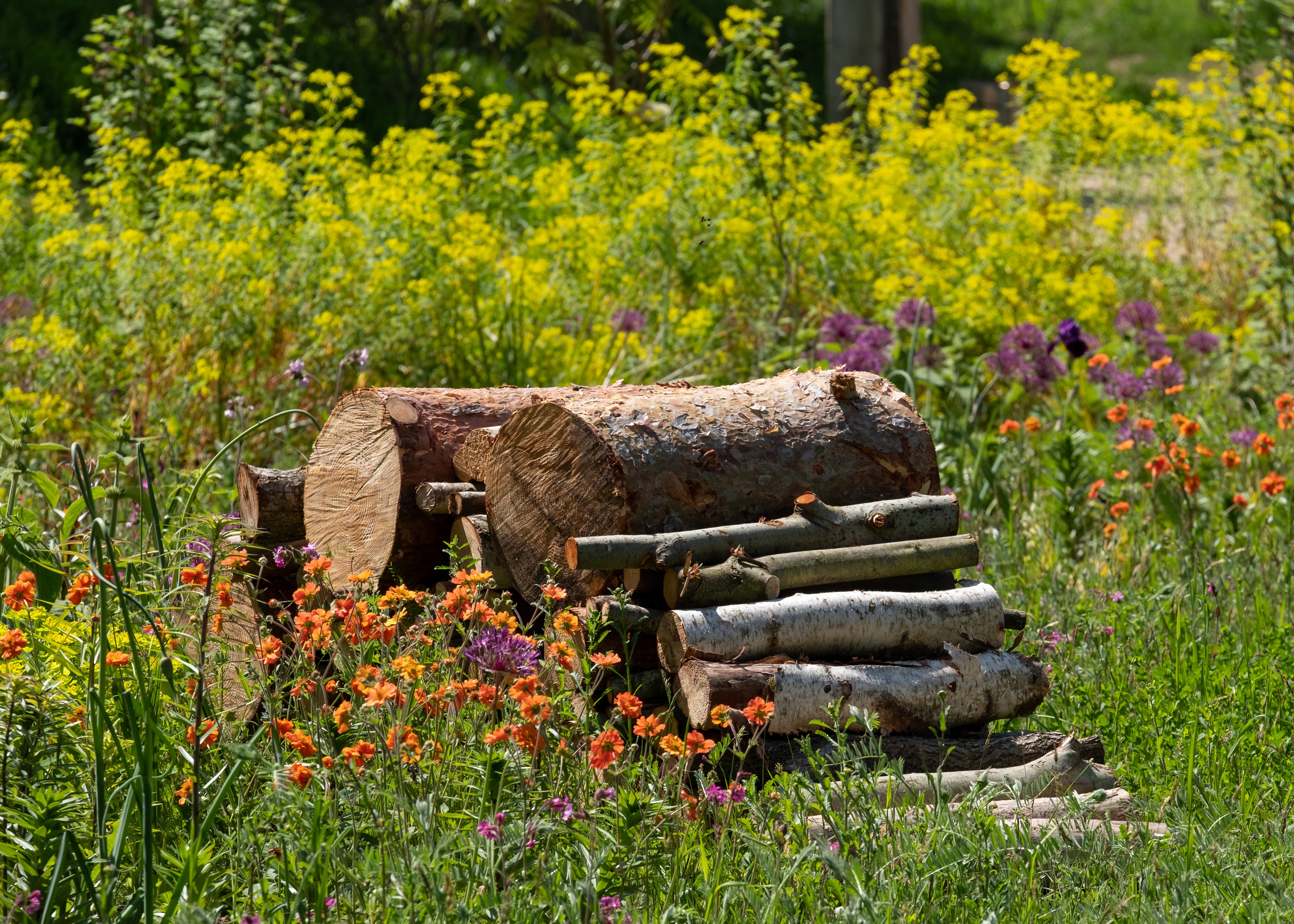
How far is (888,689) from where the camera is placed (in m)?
2.51

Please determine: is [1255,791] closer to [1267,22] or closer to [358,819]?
[358,819]

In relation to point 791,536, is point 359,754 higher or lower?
higher

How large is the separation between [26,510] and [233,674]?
674mm

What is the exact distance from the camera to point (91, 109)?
23.8 ft

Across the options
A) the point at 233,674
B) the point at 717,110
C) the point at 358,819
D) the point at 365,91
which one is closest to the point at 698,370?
the point at 717,110

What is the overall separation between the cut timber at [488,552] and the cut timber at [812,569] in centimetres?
38

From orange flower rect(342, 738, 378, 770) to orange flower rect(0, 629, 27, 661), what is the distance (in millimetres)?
595

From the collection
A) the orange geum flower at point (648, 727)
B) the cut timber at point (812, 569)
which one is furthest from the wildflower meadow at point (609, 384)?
the cut timber at point (812, 569)

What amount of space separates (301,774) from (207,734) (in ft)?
1.00

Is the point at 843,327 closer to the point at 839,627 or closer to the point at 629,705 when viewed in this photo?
the point at 839,627

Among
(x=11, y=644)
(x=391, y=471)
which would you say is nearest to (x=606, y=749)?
(x=11, y=644)

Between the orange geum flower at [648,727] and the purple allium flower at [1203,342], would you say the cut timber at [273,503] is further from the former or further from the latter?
the purple allium flower at [1203,342]

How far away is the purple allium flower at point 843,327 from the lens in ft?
16.9

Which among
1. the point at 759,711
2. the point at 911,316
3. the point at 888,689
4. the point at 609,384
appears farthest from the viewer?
the point at 911,316
